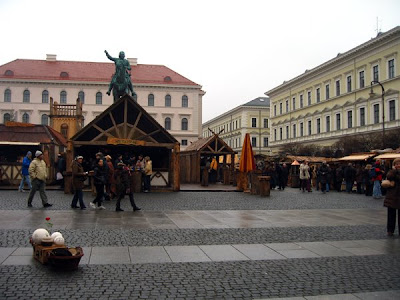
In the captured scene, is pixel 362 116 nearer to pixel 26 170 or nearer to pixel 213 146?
pixel 213 146

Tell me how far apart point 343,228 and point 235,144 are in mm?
89252

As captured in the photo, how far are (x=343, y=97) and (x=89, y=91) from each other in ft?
134

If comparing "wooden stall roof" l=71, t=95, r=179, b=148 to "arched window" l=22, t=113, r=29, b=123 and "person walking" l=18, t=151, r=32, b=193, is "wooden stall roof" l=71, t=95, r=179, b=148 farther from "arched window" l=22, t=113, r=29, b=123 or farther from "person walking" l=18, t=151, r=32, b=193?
"arched window" l=22, t=113, r=29, b=123

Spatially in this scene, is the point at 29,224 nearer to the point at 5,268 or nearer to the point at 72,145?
the point at 5,268

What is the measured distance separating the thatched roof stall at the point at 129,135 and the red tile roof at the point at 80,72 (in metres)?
51.1

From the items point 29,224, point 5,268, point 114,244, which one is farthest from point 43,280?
point 29,224

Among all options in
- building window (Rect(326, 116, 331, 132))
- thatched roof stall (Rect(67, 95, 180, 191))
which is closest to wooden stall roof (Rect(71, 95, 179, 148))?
thatched roof stall (Rect(67, 95, 180, 191))

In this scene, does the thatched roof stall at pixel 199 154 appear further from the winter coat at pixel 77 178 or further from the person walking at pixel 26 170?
the winter coat at pixel 77 178

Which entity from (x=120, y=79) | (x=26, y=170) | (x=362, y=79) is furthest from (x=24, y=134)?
(x=362, y=79)

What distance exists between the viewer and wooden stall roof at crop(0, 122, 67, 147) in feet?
75.0

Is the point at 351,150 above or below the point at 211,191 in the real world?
above

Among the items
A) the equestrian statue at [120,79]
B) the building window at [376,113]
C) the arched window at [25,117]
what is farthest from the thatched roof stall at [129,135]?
the arched window at [25,117]

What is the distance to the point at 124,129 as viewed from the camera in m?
20.4

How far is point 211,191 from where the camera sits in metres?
22.0
